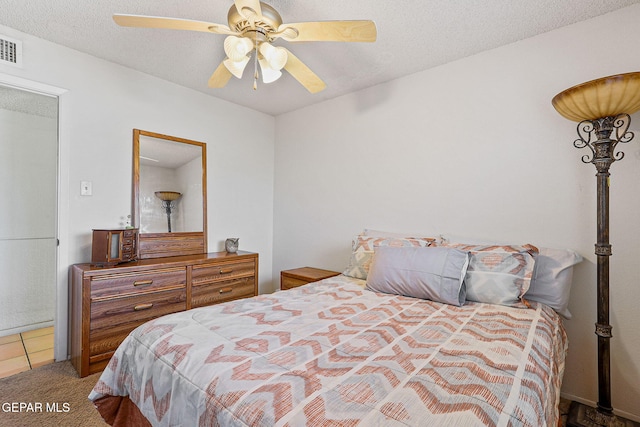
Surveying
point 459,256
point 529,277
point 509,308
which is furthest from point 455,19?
point 509,308

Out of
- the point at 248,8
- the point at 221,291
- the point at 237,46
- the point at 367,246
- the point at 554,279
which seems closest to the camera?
the point at 248,8

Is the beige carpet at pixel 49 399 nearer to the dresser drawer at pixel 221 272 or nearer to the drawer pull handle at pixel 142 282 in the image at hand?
the drawer pull handle at pixel 142 282

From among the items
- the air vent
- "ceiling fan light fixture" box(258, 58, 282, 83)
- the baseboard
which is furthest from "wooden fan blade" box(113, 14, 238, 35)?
the baseboard

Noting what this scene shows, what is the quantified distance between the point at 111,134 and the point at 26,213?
153 centimetres

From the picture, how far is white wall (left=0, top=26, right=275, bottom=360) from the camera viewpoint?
2.35 m

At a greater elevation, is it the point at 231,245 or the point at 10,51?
the point at 10,51

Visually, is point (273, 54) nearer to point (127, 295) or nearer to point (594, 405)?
point (127, 295)

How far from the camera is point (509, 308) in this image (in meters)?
1.72

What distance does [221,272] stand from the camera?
113 inches

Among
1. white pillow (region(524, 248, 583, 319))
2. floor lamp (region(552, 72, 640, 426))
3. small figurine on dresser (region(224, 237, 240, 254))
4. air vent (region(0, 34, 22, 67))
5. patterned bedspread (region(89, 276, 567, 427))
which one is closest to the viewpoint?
patterned bedspread (region(89, 276, 567, 427))

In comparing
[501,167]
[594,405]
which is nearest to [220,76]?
[501,167]

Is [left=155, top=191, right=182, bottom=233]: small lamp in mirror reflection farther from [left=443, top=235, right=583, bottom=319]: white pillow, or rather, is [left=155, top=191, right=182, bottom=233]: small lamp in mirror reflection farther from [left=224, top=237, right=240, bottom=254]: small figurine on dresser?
[left=443, top=235, right=583, bottom=319]: white pillow

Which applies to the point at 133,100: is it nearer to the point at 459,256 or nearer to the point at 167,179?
the point at 167,179

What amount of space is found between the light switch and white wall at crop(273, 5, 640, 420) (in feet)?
6.99
